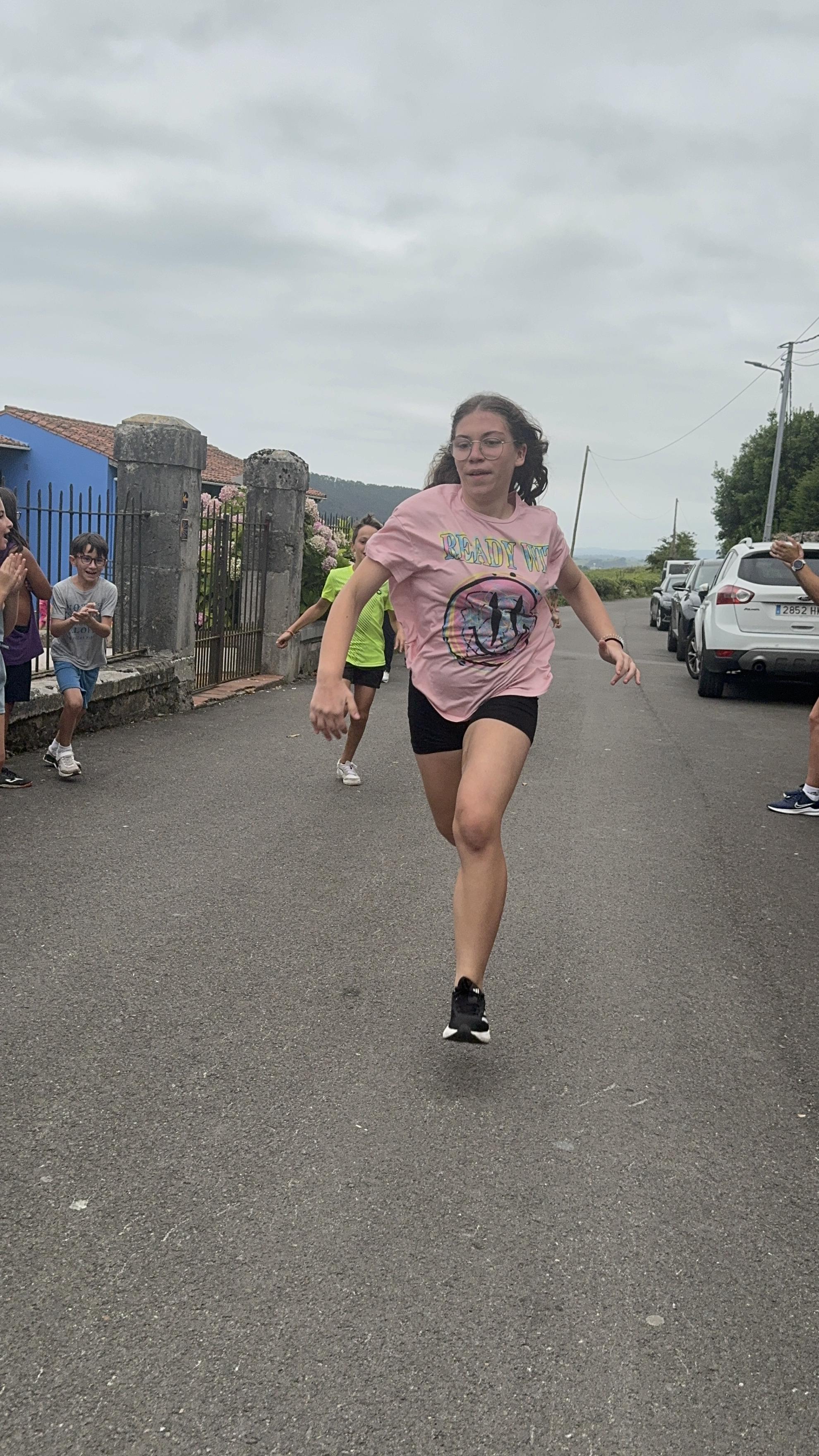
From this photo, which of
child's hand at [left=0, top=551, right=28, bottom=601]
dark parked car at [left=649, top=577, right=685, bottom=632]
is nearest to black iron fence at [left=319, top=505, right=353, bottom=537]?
child's hand at [left=0, top=551, right=28, bottom=601]

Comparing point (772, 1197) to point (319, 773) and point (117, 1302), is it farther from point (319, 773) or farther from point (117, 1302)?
point (319, 773)

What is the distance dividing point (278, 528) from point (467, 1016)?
36.4 ft

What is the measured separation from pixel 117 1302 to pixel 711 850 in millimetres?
4896

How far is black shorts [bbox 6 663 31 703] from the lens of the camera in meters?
7.86

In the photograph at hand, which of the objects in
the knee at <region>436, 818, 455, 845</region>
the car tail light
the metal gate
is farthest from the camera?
the car tail light

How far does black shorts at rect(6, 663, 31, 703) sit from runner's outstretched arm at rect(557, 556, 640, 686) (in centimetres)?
449

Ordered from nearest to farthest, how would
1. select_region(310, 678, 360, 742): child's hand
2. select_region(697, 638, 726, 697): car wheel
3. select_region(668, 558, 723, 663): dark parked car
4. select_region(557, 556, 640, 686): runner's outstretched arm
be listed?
select_region(310, 678, 360, 742): child's hand
select_region(557, 556, 640, 686): runner's outstretched arm
select_region(697, 638, 726, 697): car wheel
select_region(668, 558, 723, 663): dark parked car

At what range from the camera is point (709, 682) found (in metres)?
15.0

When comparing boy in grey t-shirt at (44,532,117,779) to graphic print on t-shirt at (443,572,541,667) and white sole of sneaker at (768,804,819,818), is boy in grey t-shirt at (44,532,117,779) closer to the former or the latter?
white sole of sneaker at (768,804,819,818)

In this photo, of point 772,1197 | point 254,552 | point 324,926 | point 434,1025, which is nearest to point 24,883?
point 324,926

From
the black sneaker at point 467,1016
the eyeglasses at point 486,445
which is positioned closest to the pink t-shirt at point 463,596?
the eyeglasses at point 486,445

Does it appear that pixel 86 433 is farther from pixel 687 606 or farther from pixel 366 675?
pixel 366 675

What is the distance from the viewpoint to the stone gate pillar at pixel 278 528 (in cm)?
1422

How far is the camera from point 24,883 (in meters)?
5.57
